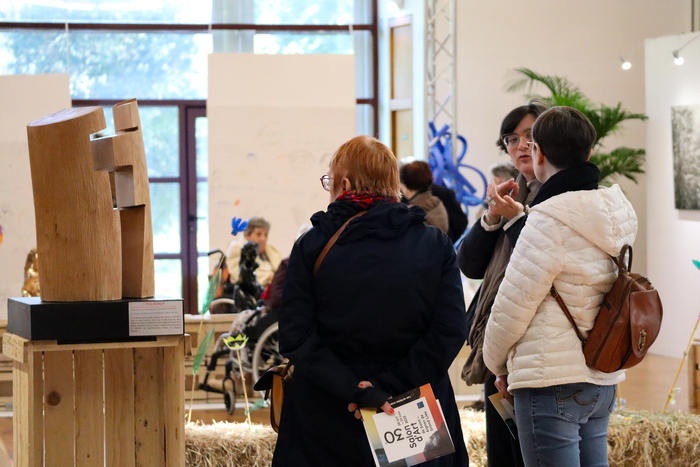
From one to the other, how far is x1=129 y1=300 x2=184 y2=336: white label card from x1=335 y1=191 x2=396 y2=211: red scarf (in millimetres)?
599

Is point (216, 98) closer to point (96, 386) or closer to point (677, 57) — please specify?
point (677, 57)

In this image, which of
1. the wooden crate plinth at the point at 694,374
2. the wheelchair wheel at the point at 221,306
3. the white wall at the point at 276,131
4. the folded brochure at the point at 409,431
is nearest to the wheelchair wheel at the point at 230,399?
the wheelchair wheel at the point at 221,306

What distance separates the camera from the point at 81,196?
202 cm

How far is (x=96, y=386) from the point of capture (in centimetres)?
222

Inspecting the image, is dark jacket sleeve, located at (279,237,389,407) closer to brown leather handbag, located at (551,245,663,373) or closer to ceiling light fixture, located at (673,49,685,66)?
brown leather handbag, located at (551,245,663,373)

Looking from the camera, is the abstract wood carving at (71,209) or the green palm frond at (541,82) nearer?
the abstract wood carving at (71,209)

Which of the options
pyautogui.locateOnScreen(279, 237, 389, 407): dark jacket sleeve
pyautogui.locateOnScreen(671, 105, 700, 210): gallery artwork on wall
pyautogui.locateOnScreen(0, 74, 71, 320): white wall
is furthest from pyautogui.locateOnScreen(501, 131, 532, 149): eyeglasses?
pyautogui.locateOnScreen(0, 74, 71, 320): white wall

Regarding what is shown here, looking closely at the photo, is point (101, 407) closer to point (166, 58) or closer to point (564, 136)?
point (564, 136)

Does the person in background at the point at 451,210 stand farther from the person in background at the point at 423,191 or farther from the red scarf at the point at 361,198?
the red scarf at the point at 361,198

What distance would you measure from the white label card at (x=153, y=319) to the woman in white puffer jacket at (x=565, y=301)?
859 millimetres

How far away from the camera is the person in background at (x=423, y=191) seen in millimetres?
4469

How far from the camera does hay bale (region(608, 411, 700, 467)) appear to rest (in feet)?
10.5

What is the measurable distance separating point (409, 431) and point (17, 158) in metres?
6.87

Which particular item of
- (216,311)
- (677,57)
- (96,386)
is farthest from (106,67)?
(96,386)
